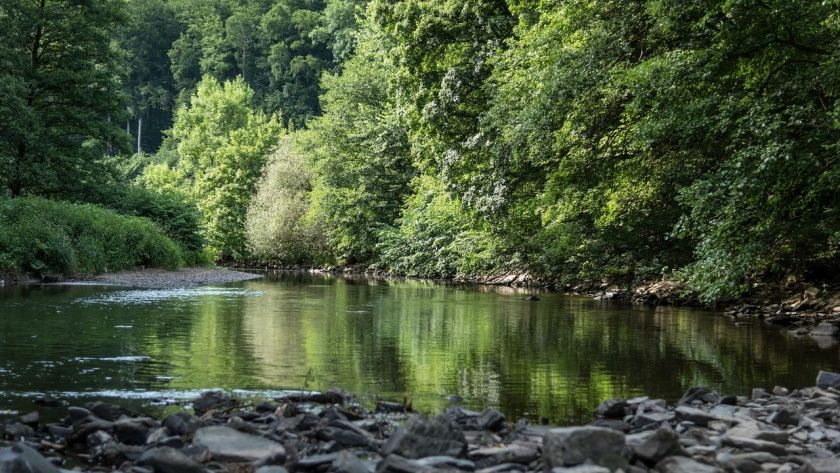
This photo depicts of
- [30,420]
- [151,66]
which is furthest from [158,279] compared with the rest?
[151,66]

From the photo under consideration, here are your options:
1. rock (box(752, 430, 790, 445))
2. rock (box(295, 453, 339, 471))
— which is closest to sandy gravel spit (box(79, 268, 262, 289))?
rock (box(295, 453, 339, 471))

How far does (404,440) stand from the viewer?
20.7ft

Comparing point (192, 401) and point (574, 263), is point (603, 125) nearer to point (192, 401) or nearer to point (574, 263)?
point (574, 263)

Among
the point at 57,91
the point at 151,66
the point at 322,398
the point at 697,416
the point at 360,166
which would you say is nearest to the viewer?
the point at 697,416

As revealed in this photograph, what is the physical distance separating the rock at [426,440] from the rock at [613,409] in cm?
232

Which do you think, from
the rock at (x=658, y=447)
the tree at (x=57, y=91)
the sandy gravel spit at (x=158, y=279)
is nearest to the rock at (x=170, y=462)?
the rock at (x=658, y=447)

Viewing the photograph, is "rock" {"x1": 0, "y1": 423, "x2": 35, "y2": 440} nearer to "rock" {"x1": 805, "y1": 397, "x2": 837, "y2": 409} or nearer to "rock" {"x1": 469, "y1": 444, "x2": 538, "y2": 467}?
"rock" {"x1": 469, "y1": 444, "x2": 538, "y2": 467}

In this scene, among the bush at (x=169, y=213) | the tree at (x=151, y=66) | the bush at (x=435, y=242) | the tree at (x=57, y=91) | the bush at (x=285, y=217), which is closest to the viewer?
the tree at (x=57, y=91)

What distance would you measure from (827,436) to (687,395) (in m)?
2.07

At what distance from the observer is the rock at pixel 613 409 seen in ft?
27.3

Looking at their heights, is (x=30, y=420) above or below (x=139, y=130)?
below

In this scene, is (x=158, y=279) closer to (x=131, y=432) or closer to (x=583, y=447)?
(x=131, y=432)

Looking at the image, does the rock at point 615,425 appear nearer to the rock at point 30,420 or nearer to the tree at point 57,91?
the rock at point 30,420

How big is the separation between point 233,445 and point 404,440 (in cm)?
118
